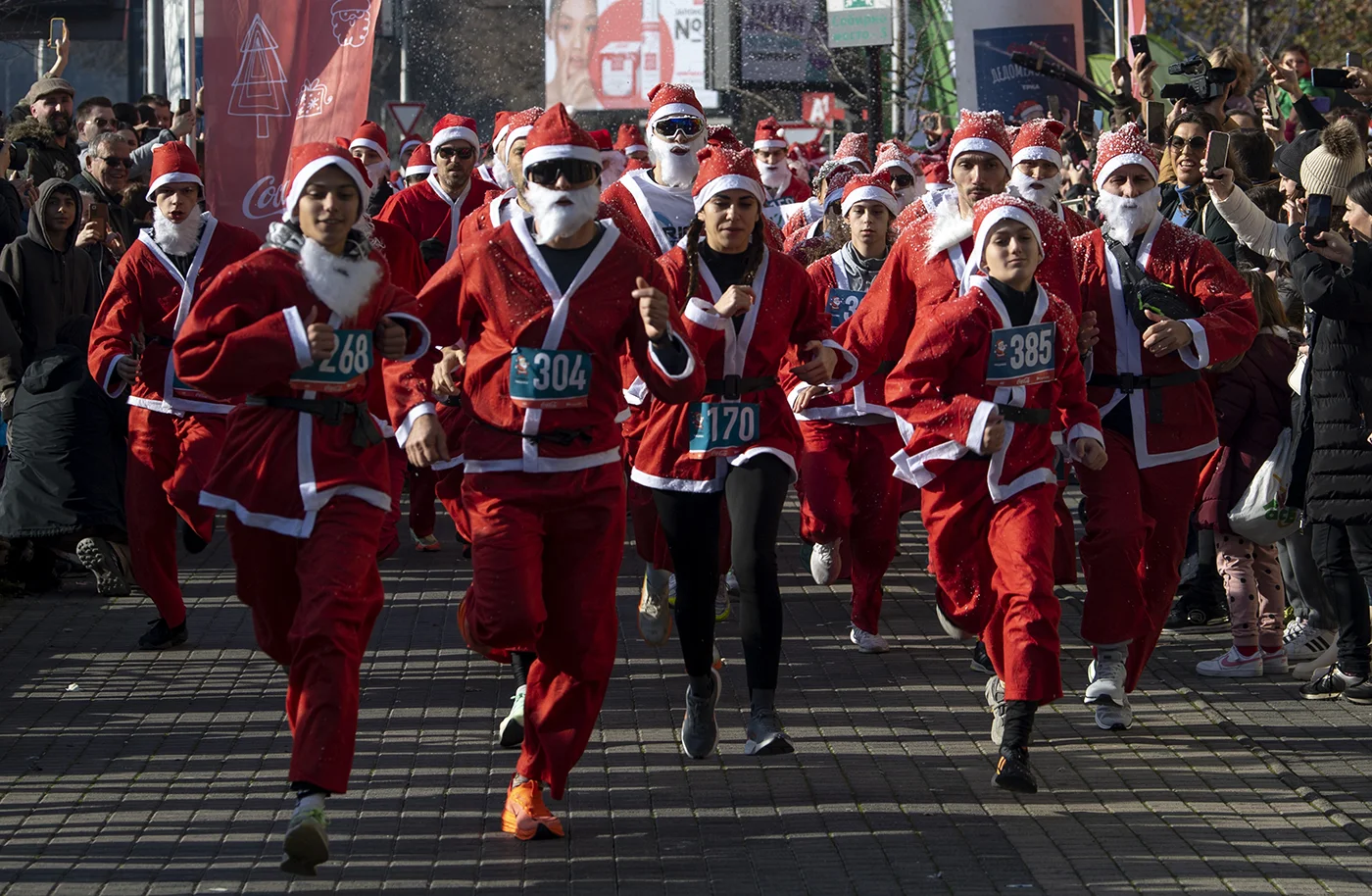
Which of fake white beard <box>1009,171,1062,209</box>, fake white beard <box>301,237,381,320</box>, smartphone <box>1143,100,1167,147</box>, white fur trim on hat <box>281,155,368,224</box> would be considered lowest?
fake white beard <box>301,237,381,320</box>

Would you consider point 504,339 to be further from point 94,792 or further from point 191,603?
point 191,603

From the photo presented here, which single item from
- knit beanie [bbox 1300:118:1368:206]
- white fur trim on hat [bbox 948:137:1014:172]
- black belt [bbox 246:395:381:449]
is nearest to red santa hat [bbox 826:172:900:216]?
white fur trim on hat [bbox 948:137:1014:172]

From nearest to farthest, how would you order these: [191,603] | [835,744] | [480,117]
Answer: [835,744], [191,603], [480,117]

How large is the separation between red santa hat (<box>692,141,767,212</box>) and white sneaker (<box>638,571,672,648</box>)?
2.11 metres

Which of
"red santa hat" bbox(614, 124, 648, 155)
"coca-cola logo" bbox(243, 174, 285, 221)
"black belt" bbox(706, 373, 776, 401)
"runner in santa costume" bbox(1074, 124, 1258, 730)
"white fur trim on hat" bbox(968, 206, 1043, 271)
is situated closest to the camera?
"white fur trim on hat" bbox(968, 206, 1043, 271)

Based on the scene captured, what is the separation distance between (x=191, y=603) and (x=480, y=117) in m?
54.1

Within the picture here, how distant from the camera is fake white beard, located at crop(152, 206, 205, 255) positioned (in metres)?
8.97

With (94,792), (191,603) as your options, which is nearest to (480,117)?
(191,603)

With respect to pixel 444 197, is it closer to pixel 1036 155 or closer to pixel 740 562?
pixel 1036 155

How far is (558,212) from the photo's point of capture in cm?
647

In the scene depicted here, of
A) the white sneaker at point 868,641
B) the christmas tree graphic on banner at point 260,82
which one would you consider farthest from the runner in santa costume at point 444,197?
the white sneaker at point 868,641

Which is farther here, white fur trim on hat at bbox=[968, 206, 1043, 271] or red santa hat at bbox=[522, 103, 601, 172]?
white fur trim on hat at bbox=[968, 206, 1043, 271]

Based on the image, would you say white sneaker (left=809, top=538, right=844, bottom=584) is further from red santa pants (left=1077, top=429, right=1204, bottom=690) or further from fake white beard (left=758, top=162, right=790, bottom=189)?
fake white beard (left=758, top=162, right=790, bottom=189)

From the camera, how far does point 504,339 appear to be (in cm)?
648
